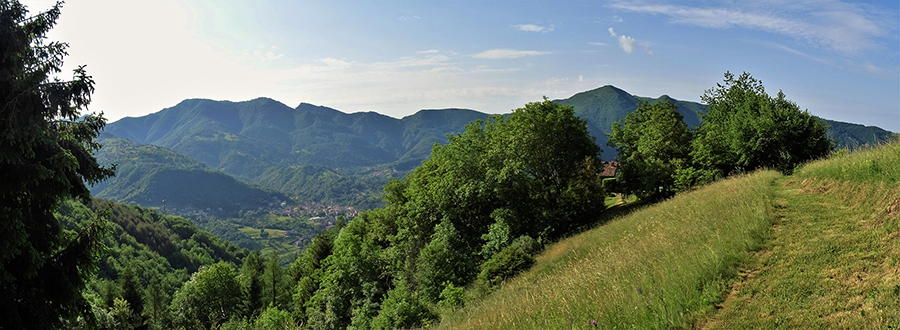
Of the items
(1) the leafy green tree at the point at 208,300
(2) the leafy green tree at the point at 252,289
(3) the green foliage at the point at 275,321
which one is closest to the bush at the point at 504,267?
(3) the green foliage at the point at 275,321

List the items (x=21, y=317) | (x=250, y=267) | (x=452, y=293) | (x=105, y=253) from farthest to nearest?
1. (x=250, y=267)
2. (x=452, y=293)
3. (x=105, y=253)
4. (x=21, y=317)

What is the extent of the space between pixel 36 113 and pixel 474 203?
2284 cm

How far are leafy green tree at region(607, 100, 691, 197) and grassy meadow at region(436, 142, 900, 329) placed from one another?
70.4ft

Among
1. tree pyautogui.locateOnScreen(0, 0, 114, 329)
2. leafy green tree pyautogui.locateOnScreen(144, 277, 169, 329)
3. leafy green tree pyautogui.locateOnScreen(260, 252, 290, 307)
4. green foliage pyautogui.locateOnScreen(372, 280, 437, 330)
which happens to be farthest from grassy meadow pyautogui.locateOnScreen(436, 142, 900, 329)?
leafy green tree pyautogui.locateOnScreen(144, 277, 169, 329)

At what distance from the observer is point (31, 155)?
→ 30.5 feet

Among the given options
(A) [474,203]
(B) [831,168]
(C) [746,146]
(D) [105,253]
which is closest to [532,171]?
(A) [474,203]

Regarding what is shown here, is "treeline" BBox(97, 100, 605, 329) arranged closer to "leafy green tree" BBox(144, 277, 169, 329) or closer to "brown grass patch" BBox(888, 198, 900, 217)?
"brown grass patch" BBox(888, 198, 900, 217)

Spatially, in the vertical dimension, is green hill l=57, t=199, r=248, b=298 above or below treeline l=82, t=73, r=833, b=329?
below

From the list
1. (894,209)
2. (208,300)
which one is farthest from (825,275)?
(208,300)

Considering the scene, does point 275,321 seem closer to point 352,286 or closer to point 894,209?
point 352,286

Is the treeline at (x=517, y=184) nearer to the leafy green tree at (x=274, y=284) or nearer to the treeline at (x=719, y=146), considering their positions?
Result: the treeline at (x=719, y=146)

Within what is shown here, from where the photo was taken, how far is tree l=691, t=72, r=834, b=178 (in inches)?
1035

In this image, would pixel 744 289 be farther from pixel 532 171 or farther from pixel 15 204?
pixel 532 171

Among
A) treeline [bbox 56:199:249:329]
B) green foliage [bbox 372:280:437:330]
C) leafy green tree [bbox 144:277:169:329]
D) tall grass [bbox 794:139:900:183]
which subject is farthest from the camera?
leafy green tree [bbox 144:277:169:329]
